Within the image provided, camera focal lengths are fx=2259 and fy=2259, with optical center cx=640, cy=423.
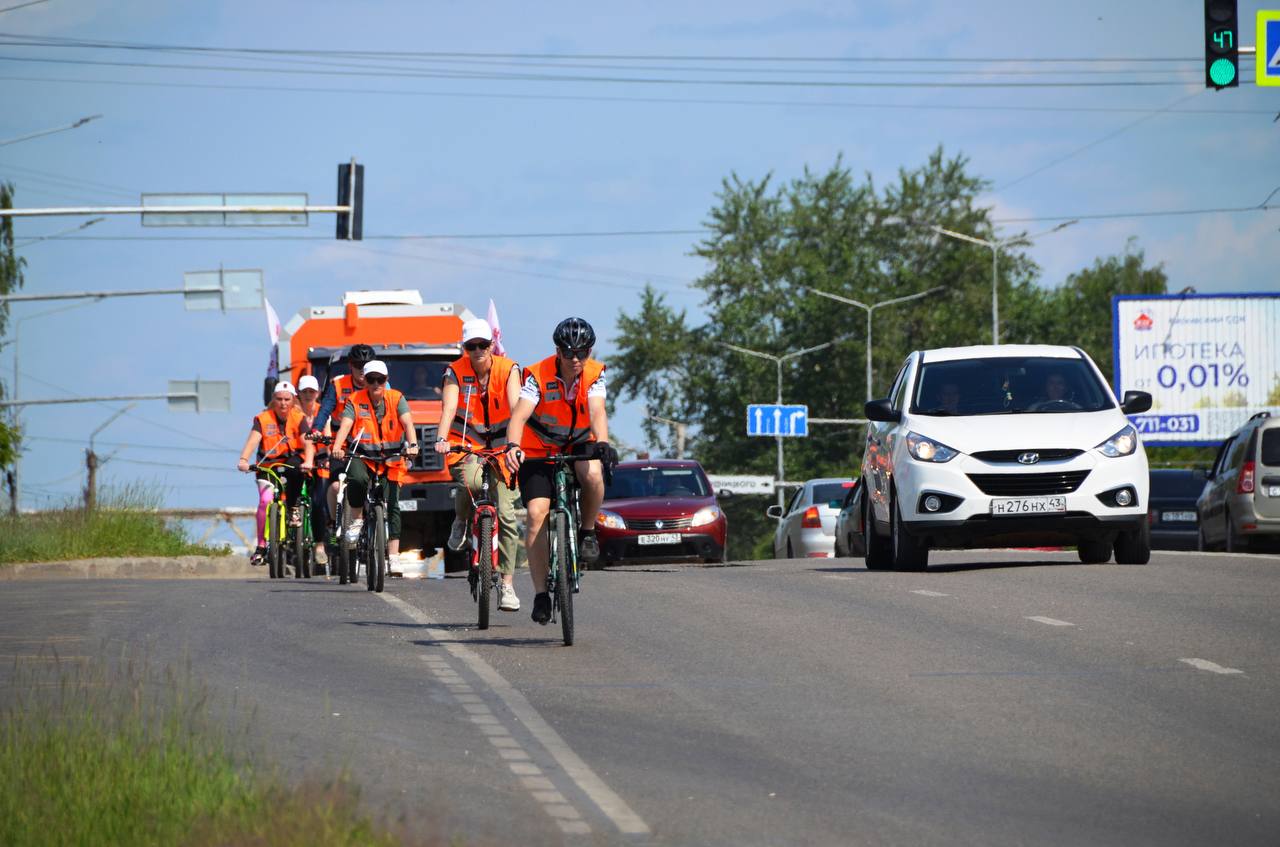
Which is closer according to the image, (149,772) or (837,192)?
(149,772)

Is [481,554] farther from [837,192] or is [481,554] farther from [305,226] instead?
[837,192]

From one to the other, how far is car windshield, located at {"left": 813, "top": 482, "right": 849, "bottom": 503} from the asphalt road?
17.0 m

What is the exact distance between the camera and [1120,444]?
62.6 ft

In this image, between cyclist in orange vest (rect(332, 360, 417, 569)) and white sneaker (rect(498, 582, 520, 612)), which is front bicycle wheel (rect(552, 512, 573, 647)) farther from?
cyclist in orange vest (rect(332, 360, 417, 569))

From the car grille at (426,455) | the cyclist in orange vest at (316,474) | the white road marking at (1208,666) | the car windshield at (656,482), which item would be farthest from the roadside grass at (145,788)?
the car windshield at (656,482)

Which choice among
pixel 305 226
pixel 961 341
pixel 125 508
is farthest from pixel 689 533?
pixel 961 341

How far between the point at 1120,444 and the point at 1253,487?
670cm

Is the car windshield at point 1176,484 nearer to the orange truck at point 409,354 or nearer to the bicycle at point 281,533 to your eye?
the orange truck at point 409,354

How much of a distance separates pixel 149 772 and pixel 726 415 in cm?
9110

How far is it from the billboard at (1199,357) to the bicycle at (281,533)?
123 ft

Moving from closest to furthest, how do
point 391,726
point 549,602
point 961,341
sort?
point 391,726 < point 549,602 < point 961,341

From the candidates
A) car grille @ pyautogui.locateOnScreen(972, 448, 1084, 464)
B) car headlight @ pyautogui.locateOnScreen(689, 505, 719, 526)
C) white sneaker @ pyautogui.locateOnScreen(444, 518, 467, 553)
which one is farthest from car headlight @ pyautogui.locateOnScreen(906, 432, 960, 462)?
car headlight @ pyautogui.locateOnScreen(689, 505, 719, 526)

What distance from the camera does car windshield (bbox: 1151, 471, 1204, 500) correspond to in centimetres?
3553

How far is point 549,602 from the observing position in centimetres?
1349
